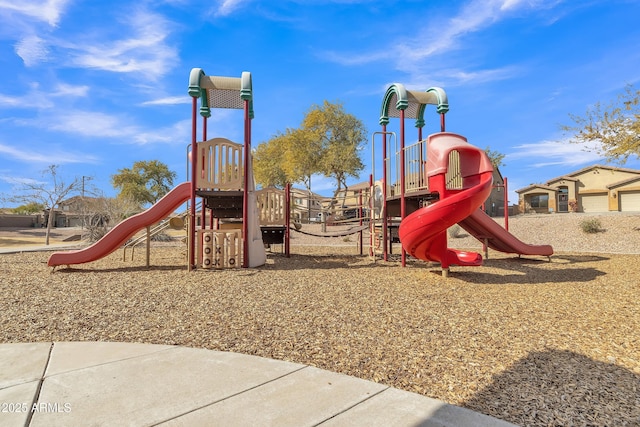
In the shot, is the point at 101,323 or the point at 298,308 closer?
the point at 101,323

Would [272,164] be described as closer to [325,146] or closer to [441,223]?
[325,146]

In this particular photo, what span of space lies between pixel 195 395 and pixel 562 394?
116 inches

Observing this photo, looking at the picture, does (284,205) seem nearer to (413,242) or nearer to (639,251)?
(413,242)

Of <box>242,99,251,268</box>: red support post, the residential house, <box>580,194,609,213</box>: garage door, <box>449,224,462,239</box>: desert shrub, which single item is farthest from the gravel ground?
<box>580,194,609,213</box>: garage door

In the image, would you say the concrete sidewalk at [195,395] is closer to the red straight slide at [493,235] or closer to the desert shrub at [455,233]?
the red straight slide at [493,235]

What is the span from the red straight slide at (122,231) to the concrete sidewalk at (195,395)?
6.74 meters

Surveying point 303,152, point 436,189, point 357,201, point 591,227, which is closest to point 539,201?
point 591,227

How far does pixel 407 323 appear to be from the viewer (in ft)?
15.6

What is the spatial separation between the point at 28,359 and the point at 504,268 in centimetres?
1070

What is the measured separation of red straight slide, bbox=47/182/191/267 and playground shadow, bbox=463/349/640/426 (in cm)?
916

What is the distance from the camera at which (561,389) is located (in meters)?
3.01

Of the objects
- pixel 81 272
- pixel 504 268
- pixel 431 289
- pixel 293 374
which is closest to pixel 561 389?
pixel 293 374

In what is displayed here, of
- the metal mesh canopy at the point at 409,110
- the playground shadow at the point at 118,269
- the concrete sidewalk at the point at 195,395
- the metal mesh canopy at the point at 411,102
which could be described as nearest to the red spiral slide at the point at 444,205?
the metal mesh canopy at the point at 411,102

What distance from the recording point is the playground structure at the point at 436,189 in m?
7.42
